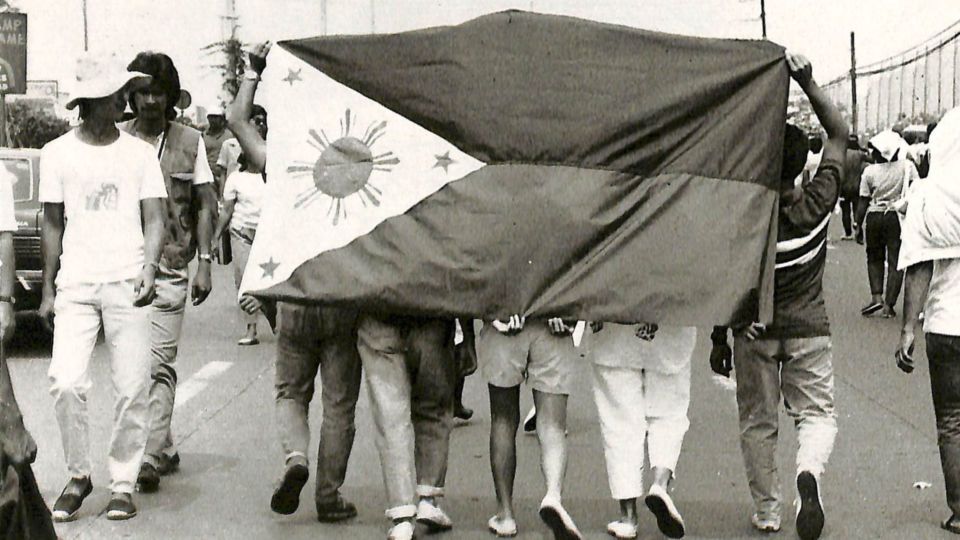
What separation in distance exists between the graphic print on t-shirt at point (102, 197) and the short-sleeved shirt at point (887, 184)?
35.7ft

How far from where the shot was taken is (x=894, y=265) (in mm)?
16578

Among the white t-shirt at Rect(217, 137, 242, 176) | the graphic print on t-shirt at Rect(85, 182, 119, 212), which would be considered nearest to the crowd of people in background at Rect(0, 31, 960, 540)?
the graphic print on t-shirt at Rect(85, 182, 119, 212)

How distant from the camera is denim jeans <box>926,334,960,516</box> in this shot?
6.99 metres

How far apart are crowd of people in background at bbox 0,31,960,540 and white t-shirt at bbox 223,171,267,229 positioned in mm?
6470

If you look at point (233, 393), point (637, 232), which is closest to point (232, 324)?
point (233, 393)

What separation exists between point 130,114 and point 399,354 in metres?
2.29

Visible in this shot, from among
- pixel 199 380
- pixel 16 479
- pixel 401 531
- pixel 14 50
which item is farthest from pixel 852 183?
pixel 16 479

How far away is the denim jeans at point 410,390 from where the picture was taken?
684cm

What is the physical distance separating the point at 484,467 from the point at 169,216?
2.21 meters

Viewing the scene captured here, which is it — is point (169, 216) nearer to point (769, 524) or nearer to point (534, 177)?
point (534, 177)

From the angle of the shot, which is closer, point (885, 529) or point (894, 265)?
point (885, 529)

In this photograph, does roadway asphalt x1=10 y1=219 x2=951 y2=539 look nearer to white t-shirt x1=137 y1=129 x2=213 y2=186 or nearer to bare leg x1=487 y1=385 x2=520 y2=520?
bare leg x1=487 y1=385 x2=520 y2=520

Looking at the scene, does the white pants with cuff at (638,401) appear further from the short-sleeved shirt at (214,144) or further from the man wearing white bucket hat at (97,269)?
the short-sleeved shirt at (214,144)

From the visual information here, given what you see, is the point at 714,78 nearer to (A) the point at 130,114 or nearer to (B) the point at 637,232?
(B) the point at 637,232
